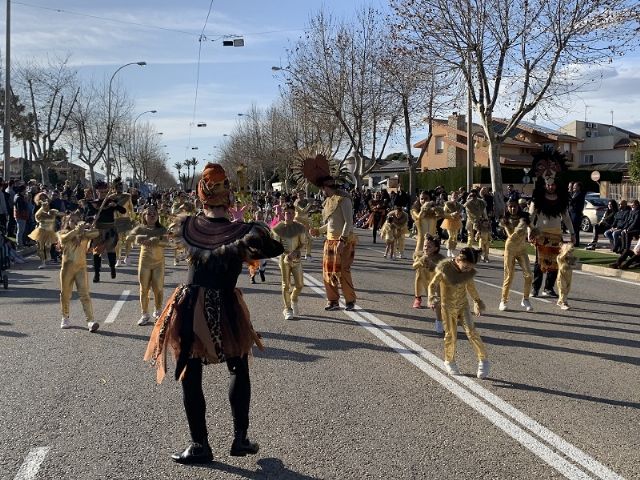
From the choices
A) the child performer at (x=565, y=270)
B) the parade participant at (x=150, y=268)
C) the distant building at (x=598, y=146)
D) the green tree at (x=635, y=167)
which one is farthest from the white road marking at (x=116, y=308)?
the distant building at (x=598, y=146)

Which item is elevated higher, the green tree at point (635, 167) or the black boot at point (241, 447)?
the green tree at point (635, 167)

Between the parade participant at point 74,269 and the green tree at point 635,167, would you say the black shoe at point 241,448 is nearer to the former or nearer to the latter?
the parade participant at point 74,269

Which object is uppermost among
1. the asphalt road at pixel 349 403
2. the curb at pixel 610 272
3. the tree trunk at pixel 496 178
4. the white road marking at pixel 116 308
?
the tree trunk at pixel 496 178

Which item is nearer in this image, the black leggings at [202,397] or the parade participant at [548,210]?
the black leggings at [202,397]

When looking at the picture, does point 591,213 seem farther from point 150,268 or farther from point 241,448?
point 241,448

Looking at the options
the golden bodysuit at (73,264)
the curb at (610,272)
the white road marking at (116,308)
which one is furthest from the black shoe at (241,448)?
the curb at (610,272)

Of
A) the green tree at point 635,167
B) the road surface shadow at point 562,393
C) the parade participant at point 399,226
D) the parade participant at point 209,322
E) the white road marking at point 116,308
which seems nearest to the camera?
the parade participant at point 209,322

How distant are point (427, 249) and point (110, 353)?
12.2 ft

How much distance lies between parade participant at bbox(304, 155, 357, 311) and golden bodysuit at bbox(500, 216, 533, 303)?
2.39 meters

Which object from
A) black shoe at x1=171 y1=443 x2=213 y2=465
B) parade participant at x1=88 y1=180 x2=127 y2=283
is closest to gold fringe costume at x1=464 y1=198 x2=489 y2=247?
parade participant at x1=88 y1=180 x2=127 y2=283

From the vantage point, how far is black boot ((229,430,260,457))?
4.46 m

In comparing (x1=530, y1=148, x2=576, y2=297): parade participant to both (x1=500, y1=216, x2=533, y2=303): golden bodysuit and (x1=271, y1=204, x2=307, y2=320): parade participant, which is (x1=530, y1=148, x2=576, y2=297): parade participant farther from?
(x1=271, y1=204, x2=307, y2=320): parade participant

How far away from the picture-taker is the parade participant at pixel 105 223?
10.6m

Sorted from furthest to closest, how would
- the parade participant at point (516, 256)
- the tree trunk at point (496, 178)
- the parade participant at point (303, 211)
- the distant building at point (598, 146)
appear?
the distant building at point (598, 146) → the tree trunk at point (496, 178) → the parade participant at point (303, 211) → the parade participant at point (516, 256)
